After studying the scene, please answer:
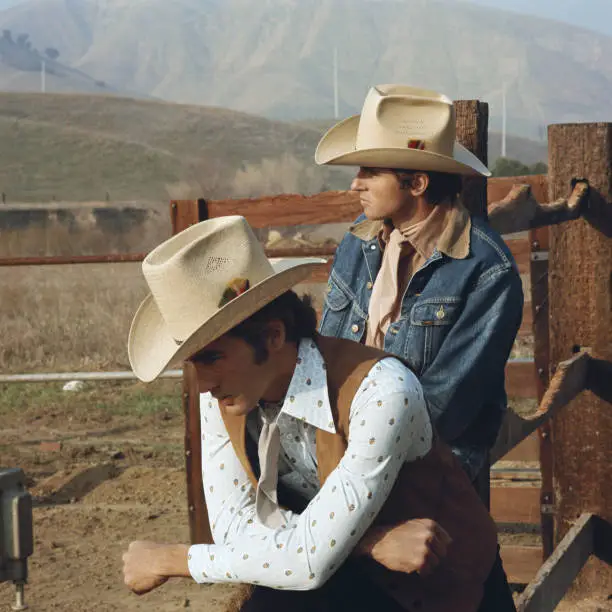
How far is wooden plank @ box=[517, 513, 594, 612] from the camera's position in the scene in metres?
3.64

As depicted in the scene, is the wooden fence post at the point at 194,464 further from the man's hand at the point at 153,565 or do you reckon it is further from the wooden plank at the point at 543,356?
the man's hand at the point at 153,565

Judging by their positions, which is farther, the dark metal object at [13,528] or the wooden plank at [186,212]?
the wooden plank at [186,212]

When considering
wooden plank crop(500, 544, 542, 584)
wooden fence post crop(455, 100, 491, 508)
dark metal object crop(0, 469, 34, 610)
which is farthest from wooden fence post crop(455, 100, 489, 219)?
wooden plank crop(500, 544, 542, 584)

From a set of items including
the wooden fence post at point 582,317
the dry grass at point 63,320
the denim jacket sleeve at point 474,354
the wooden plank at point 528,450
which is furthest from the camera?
the dry grass at point 63,320

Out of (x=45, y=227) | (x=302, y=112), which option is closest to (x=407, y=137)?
(x=45, y=227)

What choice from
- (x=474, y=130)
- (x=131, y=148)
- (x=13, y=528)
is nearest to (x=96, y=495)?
(x=474, y=130)

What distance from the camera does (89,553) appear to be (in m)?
5.85

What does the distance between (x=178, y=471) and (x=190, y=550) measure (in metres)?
5.03

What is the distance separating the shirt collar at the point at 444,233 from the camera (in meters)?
3.08

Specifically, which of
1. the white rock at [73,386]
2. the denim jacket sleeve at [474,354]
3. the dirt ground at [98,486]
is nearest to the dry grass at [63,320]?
the white rock at [73,386]

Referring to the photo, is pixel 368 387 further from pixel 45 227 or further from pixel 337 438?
pixel 45 227

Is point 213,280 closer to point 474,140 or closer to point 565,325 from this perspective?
point 474,140

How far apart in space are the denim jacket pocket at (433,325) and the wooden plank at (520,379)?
2.71 m

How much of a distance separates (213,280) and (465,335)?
90 centimetres
